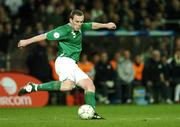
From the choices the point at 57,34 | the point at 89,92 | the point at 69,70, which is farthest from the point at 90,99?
the point at 57,34

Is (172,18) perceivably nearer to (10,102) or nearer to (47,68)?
(47,68)

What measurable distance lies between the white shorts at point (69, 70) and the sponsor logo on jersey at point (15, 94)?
19.8ft

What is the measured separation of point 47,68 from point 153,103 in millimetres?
4141

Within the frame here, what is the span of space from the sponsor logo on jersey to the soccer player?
5.58 metres

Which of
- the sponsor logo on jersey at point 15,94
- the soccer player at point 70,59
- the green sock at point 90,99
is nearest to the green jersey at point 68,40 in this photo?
the soccer player at point 70,59

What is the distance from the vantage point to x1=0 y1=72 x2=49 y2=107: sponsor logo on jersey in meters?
20.1

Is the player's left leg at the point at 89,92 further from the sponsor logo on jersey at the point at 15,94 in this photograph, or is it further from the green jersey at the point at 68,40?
the sponsor logo on jersey at the point at 15,94

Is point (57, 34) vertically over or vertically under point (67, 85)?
over

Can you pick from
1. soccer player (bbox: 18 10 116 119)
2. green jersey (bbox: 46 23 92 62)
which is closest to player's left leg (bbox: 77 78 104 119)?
soccer player (bbox: 18 10 116 119)

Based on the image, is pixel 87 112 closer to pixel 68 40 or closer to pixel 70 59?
pixel 70 59

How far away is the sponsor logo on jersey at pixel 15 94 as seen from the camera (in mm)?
20078

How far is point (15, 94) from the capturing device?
20.2 metres

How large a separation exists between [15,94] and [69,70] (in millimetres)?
6427

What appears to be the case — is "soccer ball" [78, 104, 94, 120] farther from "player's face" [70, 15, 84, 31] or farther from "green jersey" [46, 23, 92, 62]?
"player's face" [70, 15, 84, 31]
